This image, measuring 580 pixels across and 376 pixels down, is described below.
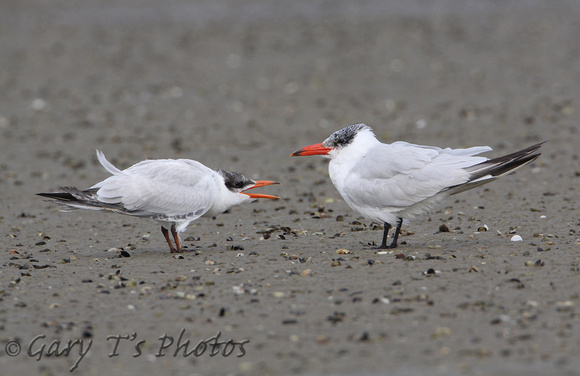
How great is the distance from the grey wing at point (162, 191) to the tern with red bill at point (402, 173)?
131cm

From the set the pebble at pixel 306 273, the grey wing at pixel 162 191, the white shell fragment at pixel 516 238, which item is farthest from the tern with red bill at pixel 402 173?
the grey wing at pixel 162 191

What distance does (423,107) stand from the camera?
46.1 feet

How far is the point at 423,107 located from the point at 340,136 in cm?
685

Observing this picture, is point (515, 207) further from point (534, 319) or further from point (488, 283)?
point (534, 319)

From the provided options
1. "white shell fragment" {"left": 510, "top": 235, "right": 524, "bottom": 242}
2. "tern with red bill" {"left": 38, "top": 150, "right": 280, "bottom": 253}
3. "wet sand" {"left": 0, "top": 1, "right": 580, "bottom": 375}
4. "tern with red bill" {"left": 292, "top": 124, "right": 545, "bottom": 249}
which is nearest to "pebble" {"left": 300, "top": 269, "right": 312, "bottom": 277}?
"wet sand" {"left": 0, "top": 1, "right": 580, "bottom": 375}

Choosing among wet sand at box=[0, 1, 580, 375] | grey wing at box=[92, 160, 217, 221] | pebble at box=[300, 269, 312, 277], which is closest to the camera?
wet sand at box=[0, 1, 580, 375]

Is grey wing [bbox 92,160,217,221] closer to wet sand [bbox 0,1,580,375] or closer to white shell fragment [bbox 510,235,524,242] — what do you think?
wet sand [bbox 0,1,580,375]

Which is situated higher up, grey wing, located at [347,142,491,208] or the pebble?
A: grey wing, located at [347,142,491,208]

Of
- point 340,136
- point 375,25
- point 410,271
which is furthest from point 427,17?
point 410,271

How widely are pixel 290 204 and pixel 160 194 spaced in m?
2.57

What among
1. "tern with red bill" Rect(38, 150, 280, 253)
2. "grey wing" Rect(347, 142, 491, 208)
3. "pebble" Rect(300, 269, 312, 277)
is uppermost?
"grey wing" Rect(347, 142, 491, 208)

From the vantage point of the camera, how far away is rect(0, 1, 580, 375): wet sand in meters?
5.18

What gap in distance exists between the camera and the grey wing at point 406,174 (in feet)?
23.1

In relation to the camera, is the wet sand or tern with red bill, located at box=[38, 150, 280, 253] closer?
the wet sand
